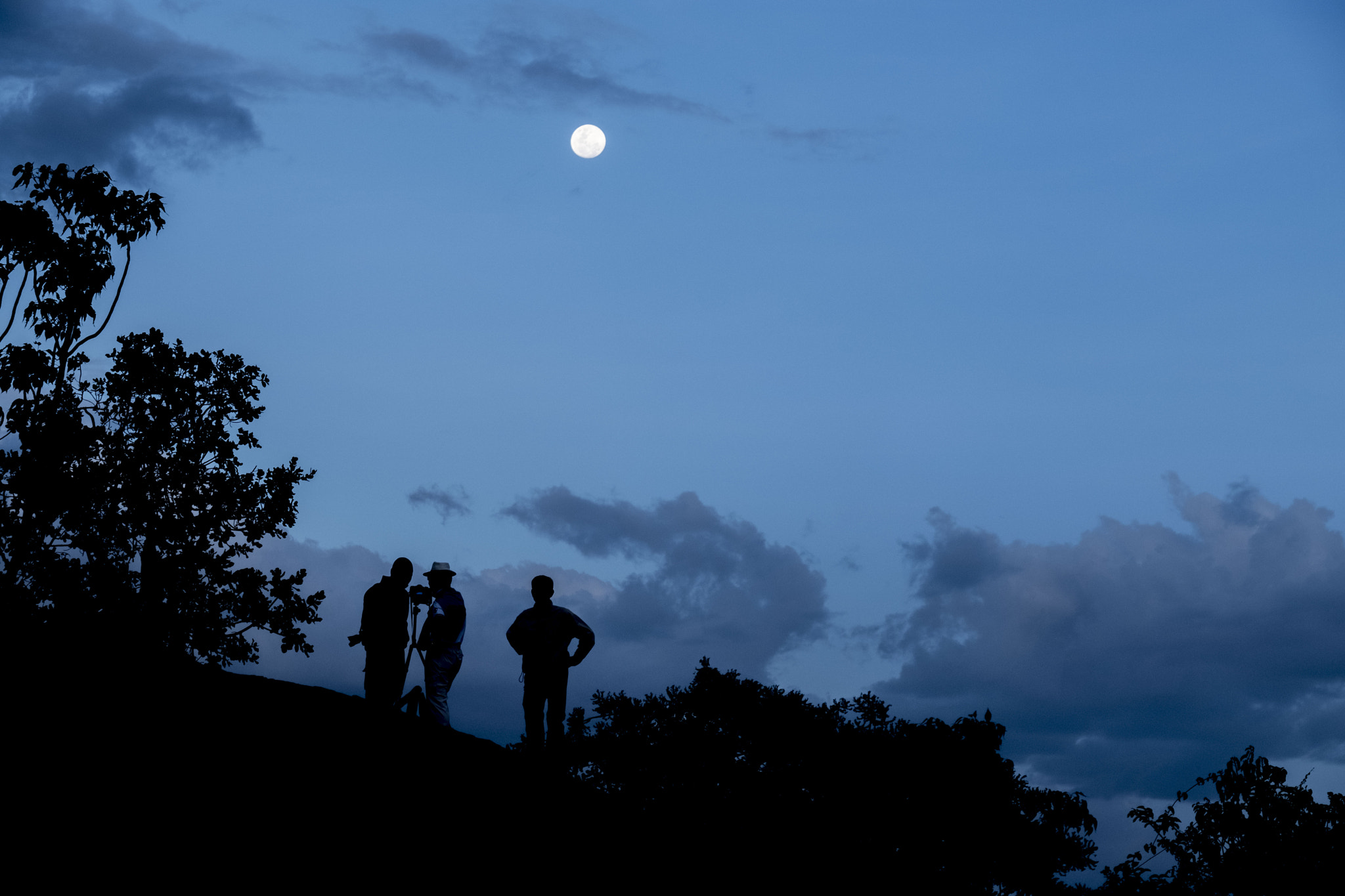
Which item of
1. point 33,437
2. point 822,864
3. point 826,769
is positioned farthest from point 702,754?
point 33,437

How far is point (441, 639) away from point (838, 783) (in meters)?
16.2

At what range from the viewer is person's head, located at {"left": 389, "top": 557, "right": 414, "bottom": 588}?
13.4 metres

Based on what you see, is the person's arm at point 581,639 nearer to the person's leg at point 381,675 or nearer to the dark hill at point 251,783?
the dark hill at point 251,783

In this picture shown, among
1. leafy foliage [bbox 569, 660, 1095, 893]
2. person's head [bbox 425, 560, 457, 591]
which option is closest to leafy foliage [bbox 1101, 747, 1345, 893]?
leafy foliage [bbox 569, 660, 1095, 893]

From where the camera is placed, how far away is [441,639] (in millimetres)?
13453

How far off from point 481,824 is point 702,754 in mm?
17628

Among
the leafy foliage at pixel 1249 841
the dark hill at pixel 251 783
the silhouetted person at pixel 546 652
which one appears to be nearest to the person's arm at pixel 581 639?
the silhouetted person at pixel 546 652

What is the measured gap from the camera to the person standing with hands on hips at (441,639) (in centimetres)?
1340

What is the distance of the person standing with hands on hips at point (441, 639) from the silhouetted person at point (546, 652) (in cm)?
104

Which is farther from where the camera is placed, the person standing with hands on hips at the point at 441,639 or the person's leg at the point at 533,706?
the person standing with hands on hips at the point at 441,639

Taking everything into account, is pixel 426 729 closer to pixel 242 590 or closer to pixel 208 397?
pixel 242 590

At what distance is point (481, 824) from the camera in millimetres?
10266

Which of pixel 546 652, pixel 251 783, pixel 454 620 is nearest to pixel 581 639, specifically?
pixel 546 652

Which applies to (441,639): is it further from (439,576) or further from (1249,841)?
(1249,841)
